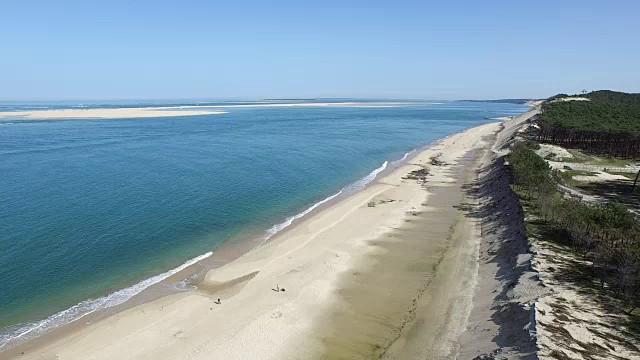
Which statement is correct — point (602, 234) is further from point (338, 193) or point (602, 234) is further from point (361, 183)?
point (361, 183)

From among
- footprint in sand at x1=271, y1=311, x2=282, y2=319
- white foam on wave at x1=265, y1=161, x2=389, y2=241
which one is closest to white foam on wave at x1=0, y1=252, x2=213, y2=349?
footprint in sand at x1=271, y1=311, x2=282, y2=319

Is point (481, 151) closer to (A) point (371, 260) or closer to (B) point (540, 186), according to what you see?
(B) point (540, 186)

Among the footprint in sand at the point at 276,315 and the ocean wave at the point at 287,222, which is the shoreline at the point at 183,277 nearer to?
the ocean wave at the point at 287,222

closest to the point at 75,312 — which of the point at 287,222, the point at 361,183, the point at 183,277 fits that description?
the point at 183,277

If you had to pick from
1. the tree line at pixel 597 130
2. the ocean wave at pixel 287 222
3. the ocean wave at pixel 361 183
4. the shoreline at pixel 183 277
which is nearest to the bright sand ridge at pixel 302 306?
the shoreline at pixel 183 277

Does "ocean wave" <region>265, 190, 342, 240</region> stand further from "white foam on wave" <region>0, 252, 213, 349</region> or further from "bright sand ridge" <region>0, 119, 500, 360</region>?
"white foam on wave" <region>0, 252, 213, 349</region>

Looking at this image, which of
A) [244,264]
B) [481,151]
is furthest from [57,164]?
[481,151]
